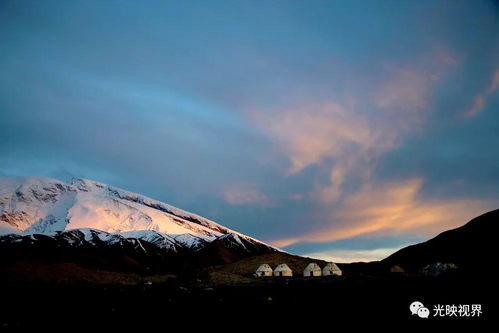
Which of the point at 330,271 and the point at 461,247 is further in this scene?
the point at 461,247

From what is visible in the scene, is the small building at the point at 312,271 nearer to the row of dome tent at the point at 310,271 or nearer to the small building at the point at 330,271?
the row of dome tent at the point at 310,271

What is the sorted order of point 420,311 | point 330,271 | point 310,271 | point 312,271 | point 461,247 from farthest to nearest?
point 461,247 < point 330,271 < point 310,271 < point 312,271 < point 420,311

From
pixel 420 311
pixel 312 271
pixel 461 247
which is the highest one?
pixel 461 247

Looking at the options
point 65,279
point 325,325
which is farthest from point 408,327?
point 65,279

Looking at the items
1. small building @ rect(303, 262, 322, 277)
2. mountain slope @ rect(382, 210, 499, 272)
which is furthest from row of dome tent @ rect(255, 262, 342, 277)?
mountain slope @ rect(382, 210, 499, 272)

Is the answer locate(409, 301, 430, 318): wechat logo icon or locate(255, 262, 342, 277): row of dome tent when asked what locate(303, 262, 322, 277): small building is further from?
locate(409, 301, 430, 318): wechat logo icon

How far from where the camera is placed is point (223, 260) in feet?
626

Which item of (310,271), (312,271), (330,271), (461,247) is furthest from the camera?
(461,247)

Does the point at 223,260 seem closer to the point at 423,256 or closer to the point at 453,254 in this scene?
the point at 423,256

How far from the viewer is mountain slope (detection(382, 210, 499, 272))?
314ft

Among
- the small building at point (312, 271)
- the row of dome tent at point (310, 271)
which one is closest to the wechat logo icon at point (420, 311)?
the small building at point (312, 271)

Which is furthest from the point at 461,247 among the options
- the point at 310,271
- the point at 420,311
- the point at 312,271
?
the point at 420,311

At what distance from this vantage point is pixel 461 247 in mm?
108312

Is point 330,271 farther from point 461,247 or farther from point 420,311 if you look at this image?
point 420,311
